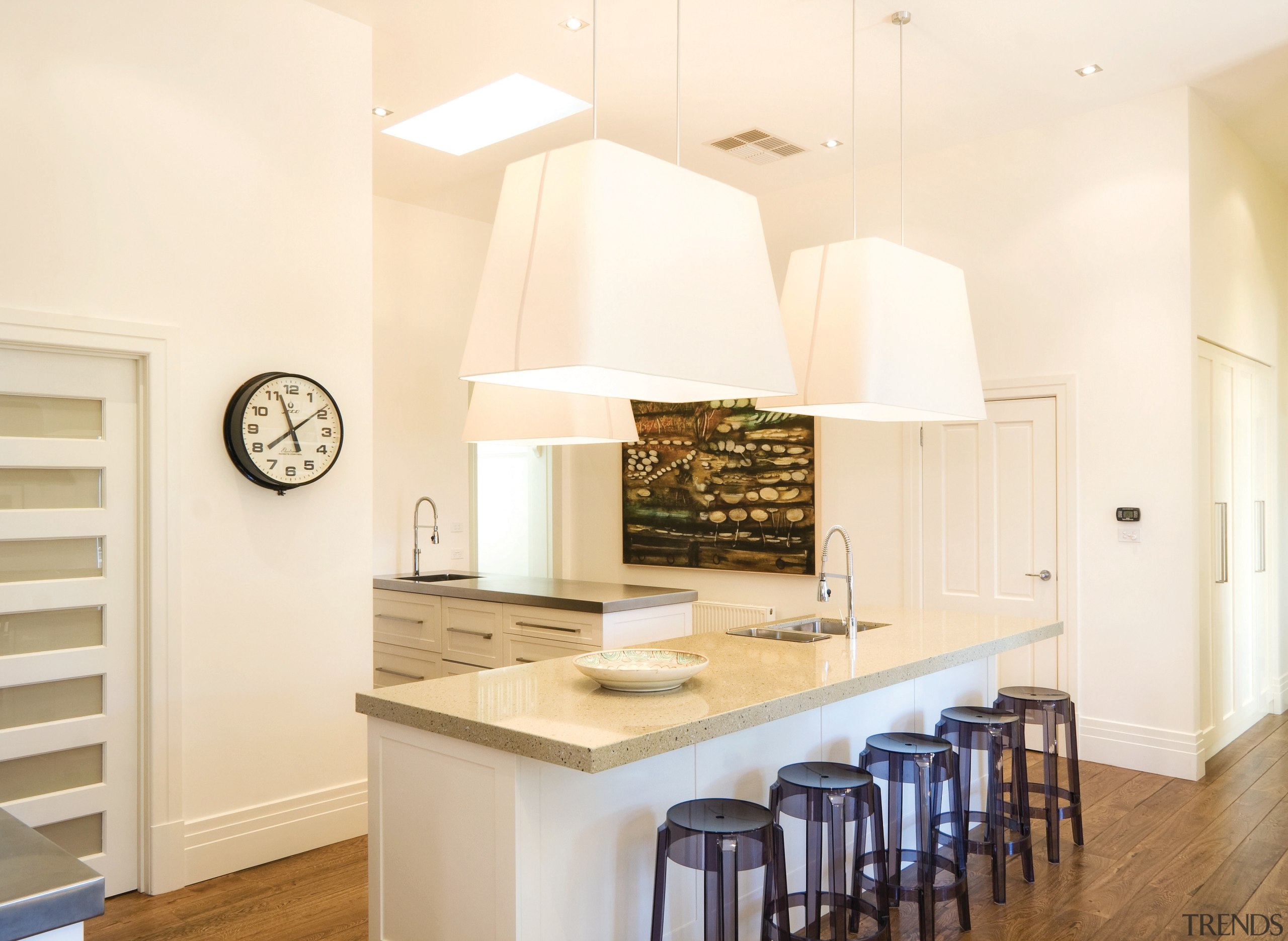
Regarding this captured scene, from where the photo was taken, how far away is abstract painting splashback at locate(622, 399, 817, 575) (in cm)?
601

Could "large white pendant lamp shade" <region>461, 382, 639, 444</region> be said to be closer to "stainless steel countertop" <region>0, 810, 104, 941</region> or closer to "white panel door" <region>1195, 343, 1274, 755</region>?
"stainless steel countertop" <region>0, 810, 104, 941</region>

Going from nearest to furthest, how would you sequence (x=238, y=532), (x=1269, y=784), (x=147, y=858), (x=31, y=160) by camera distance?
(x=31, y=160)
(x=147, y=858)
(x=238, y=532)
(x=1269, y=784)

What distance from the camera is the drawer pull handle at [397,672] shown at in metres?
5.55

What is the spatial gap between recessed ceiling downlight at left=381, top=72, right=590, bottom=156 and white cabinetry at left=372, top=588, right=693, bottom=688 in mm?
2504

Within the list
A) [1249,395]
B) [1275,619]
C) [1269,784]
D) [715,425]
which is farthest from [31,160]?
[1275,619]

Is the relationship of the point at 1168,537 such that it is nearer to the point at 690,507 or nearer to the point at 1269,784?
the point at 1269,784

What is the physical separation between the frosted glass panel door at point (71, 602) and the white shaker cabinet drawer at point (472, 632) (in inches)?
77.4

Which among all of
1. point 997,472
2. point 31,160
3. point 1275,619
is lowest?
point 1275,619

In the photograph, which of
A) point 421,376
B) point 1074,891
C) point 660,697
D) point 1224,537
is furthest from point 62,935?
point 1224,537

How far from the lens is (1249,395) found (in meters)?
5.62

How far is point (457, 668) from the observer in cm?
523

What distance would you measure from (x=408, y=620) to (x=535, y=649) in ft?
3.76

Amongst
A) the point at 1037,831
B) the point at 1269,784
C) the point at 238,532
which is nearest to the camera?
the point at 238,532

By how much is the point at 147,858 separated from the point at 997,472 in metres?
4.30
